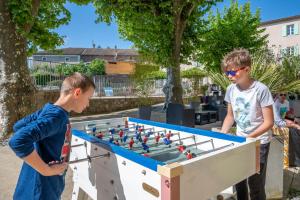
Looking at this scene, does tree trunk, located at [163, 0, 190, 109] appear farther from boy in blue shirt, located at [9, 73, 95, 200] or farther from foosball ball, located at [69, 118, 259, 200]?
boy in blue shirt, located at [9, 73, 95, 200]

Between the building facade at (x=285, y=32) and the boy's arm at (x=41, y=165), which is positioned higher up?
the building facade at (x=285, y=32)

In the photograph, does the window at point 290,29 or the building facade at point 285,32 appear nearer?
the building facade at point 285,32

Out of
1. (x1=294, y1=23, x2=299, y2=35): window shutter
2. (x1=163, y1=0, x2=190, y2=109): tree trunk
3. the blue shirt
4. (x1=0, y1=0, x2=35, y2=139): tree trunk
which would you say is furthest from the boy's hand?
(x1=294, y1=23, x2=299, y2=35): window shutter

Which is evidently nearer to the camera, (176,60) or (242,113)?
(242,113)

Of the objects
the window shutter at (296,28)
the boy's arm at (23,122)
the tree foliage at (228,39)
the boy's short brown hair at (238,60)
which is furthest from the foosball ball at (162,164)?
the window shutter at (296,28)

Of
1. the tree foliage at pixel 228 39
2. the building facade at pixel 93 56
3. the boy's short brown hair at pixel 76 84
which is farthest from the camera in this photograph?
the building facade at pixel 93 56

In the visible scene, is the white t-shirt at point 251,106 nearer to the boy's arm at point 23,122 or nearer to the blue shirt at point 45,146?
the blue shirt at point 45,146

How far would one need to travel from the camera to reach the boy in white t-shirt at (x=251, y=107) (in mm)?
2324

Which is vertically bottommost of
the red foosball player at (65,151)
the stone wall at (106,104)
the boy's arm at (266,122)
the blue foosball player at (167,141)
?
the stone wall at (106,104)

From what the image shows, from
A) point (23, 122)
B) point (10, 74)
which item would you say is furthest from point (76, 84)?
point (10, 74)

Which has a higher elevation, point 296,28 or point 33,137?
point 296,28

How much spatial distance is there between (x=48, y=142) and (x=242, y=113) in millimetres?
1723

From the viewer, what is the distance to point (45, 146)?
5.65 ft

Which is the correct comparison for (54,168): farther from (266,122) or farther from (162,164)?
(266,122)
